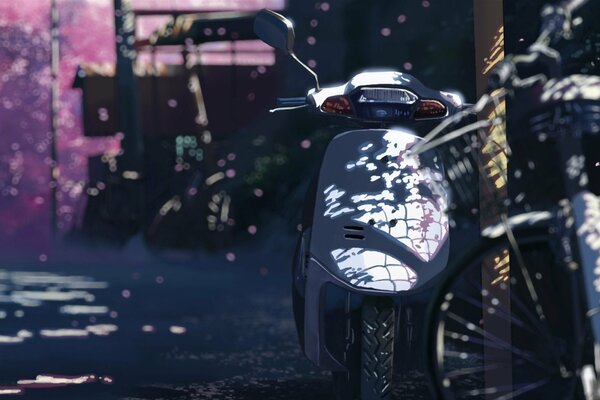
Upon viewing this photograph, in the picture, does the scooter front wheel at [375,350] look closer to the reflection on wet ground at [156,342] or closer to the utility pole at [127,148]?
the reflection on wet ground at [156,342]

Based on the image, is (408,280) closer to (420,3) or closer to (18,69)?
(420,3)

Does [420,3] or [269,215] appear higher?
[420,3]

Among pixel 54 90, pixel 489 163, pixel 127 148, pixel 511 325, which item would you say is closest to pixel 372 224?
pixel 489 163

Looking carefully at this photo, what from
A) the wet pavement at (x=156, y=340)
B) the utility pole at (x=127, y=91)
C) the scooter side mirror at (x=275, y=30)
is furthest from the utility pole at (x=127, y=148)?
the scooter side mirror at (x=275, y=30)

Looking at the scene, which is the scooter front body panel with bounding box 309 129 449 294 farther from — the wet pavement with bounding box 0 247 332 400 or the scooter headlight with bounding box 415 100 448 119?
the wet pavement with bounding box 0 247 332 400

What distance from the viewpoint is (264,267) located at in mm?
14664

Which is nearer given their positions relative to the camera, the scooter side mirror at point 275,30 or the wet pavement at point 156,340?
the scooter side mirror at point 275,30

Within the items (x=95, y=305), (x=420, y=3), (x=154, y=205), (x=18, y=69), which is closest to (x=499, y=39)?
(x=95, y=305)

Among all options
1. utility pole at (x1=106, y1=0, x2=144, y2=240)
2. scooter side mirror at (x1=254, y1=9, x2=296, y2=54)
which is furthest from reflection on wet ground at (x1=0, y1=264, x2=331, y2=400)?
utility pole at (x1=106, y1=0, x2=144, y2=240)

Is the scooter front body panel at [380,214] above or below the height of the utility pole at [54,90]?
below

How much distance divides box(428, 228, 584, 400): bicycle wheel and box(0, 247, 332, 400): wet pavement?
32.7 inches

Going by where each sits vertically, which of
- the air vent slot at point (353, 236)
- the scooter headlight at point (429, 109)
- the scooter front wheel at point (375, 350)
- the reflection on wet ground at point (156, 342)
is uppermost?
the scooter headlight at point (429, 109)

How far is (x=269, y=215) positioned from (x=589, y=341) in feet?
39.5

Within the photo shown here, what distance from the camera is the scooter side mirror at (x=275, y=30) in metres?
4.58
